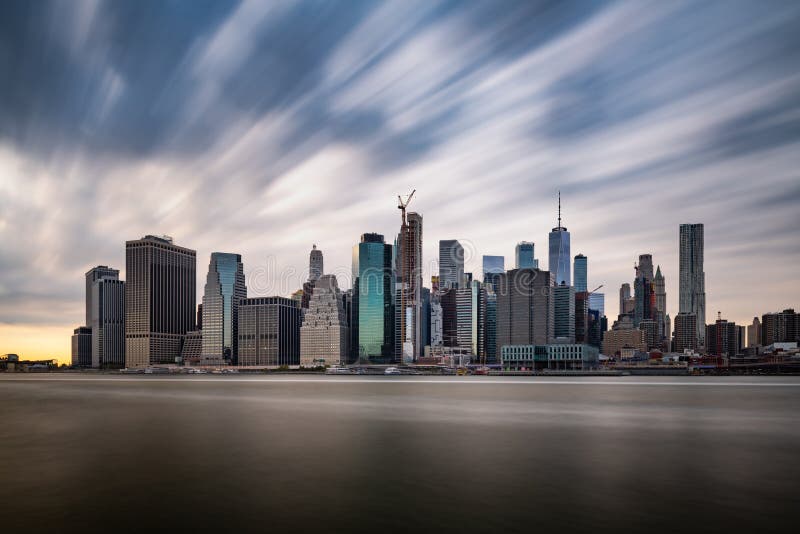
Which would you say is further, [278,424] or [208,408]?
[208,408]

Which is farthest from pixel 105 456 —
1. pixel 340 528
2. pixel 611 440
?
pixel 611 440

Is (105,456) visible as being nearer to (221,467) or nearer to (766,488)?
(221,467)

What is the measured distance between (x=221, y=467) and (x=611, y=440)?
3149 cm

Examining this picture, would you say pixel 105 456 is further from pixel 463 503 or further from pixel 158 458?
pixel 463 503

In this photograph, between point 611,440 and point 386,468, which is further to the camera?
point 611,440

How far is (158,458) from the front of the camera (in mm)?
39969

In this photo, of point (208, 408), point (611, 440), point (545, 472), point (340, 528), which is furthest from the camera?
point (208, 408)

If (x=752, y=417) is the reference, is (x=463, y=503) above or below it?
above

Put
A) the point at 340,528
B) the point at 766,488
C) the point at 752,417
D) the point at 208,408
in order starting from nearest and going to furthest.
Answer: the point at 340,528 → the point at 766,488 → the point at 752,417 → the point at 208,408

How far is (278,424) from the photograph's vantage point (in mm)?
61594

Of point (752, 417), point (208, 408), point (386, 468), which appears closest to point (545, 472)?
point (386, 468)

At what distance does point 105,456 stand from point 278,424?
72.8 feet

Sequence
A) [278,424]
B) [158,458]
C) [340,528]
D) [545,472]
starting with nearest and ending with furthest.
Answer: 1. [340,528]
2. [545,472]
3. [158,458]
4. [278,424]

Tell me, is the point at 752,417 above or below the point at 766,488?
below
